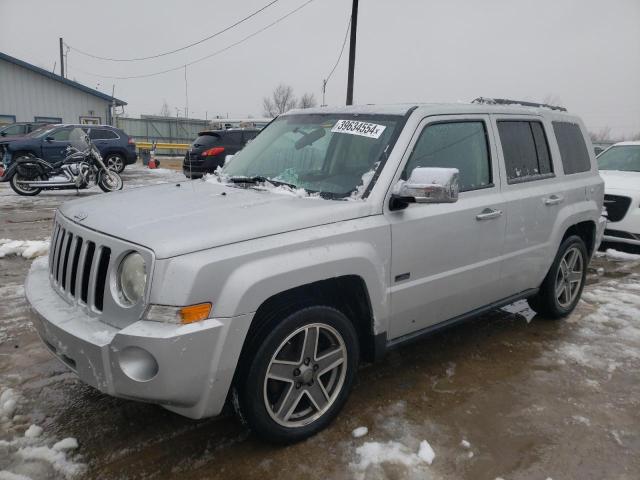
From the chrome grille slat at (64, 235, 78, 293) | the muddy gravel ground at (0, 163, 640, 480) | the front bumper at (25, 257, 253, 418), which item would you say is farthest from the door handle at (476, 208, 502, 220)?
the chrome grille slat at (64, 235, 78, 293)

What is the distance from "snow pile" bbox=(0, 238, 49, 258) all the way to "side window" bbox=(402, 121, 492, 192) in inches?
207

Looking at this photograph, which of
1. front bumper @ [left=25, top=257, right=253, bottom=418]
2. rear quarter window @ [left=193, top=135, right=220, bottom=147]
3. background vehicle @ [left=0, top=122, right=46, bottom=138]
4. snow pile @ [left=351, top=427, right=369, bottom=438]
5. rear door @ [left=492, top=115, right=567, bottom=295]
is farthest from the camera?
background vehicle @ [left=0, top=122, right=46, bottom=138]

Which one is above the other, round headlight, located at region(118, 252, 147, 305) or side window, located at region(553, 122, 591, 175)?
side window, located at region(553, 122, 591, 175)

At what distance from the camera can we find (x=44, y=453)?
2.58m

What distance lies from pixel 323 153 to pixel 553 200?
196 cm

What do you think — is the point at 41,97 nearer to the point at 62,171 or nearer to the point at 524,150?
the point at 62,171

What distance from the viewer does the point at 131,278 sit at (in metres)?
2.33

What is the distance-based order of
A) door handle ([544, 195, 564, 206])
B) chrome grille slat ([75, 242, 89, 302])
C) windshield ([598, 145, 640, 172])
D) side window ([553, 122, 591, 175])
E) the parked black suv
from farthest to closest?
1. the parked black suv
2. windshield ([598, 145, 640, 172])
3. side window ([553, 122, 591, 175])
4. door handle ([544, 195, 564, 206])
5. chrome grille slat ([75, 242, 89, 302])

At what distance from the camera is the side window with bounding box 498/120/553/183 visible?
376 centimetres

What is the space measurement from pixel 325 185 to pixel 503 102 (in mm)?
2084

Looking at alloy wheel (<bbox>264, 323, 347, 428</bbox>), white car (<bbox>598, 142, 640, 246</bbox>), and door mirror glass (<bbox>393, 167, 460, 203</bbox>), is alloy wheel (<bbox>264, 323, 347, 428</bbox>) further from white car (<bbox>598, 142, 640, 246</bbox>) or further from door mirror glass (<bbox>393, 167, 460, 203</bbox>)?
white car (<bbox>598, 142, 640, 246</bbox>)

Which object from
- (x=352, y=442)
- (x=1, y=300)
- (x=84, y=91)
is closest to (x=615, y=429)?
(x=352, y=442)

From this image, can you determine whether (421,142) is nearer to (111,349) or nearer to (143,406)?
(111,349)

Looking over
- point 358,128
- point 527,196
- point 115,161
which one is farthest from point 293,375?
point 115,161
